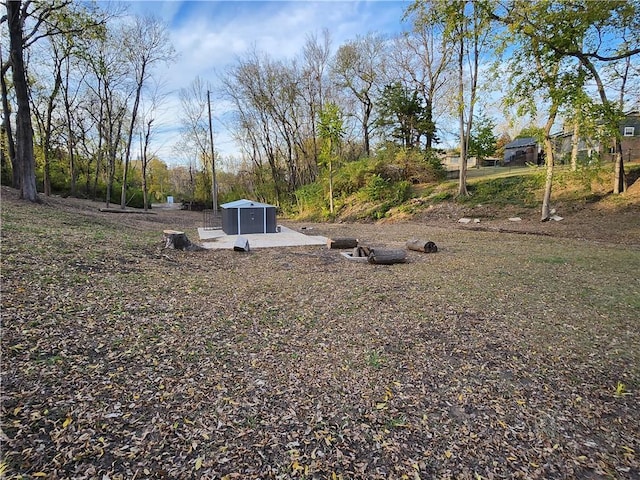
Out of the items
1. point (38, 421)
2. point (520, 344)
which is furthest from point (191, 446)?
point (520, 344)

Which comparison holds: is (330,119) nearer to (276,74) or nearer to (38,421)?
(276,74)

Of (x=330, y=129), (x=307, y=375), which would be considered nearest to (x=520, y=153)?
(x=330, y=129)

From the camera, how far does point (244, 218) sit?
12266mm

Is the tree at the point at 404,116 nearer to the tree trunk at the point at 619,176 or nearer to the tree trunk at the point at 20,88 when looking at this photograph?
the tree trunk at the point at 619,176

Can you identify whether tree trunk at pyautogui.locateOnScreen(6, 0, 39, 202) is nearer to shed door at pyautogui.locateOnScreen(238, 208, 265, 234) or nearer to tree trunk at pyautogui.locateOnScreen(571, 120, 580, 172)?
shed door at pyautogui.locateOnScreen(238, 208, 265, 234)

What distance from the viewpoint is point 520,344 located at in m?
3.04

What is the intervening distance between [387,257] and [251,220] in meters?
7.12

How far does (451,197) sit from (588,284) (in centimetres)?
1018

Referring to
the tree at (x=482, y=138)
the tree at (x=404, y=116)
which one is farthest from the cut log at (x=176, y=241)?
the tree at (x=482, y=138)

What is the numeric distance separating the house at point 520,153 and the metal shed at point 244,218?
80.0ft

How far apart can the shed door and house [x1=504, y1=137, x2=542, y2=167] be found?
24.5 meters

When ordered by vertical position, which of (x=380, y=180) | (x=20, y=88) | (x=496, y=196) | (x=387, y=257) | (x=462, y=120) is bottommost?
(x=387, y=257)

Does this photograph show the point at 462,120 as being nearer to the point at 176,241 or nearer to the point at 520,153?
the point at 176,241

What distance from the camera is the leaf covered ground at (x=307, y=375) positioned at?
174cm
